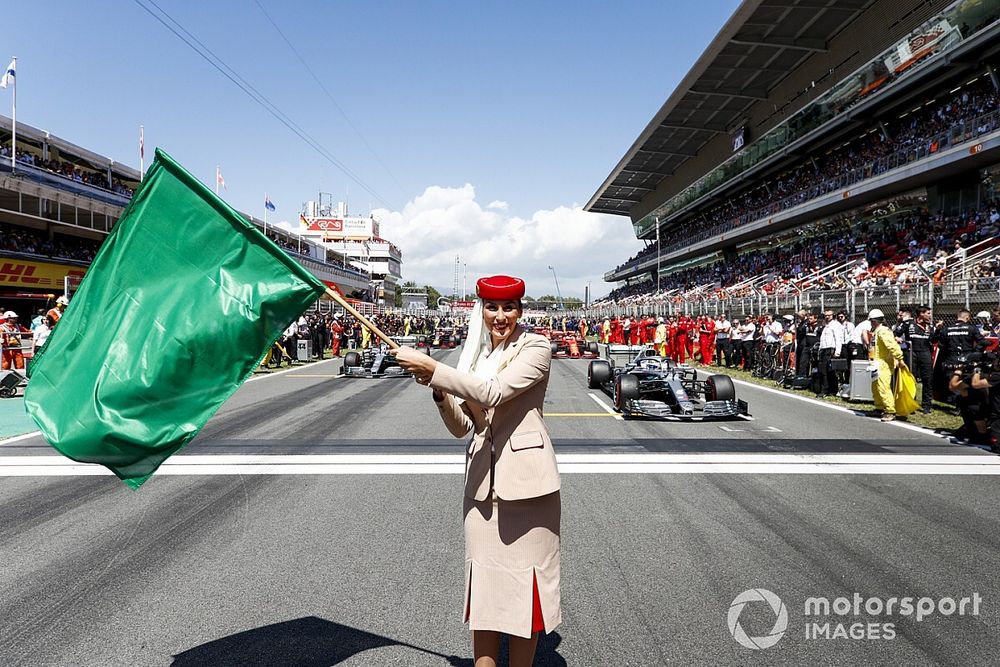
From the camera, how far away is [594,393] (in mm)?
15719

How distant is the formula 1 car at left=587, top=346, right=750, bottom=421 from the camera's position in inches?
441

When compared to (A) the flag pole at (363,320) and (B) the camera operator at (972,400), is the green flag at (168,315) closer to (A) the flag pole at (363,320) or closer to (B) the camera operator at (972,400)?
(A) the flag pole at (363,320)

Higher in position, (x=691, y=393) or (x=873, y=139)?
(x=873, y=139)

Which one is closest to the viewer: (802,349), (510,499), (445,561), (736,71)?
(510,499)

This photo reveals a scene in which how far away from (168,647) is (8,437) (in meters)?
8.11

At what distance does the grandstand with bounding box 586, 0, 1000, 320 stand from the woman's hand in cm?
1668

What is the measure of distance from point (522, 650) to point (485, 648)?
5.8 inches

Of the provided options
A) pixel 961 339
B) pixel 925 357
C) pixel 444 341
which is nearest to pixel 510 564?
pixel 961 339

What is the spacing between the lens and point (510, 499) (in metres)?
2.66

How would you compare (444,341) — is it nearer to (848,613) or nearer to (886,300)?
(886,300)

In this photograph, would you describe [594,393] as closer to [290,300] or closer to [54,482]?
[54,482]

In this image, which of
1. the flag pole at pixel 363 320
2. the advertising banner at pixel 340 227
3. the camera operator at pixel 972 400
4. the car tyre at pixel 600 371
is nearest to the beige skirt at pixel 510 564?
the flag pole at pixel 363 320

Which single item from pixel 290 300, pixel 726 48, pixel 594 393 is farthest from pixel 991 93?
pixel 290 300

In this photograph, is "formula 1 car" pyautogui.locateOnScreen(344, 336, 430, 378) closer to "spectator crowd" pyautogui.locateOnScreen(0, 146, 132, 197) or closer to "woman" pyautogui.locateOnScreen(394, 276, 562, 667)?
"woman" pyautogui.locateOnScreen(394, 276, 562, 667)
